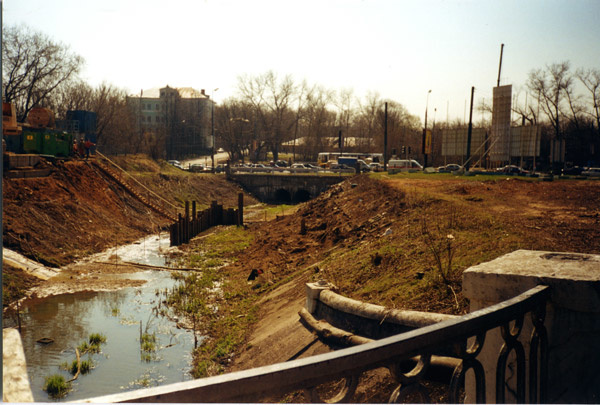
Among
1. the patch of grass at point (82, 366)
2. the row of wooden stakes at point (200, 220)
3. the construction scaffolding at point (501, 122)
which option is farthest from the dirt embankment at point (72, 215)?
the construction scaffolding at point (501, 122)

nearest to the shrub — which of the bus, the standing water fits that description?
the standing water

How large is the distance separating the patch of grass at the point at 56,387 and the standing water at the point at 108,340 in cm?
11

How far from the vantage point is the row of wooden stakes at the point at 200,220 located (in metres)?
31.5

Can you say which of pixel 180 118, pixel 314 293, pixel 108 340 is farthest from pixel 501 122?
pixel 180 118

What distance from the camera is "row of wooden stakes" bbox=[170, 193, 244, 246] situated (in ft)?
103

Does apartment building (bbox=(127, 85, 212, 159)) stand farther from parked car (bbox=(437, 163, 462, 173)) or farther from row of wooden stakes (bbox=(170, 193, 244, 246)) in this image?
row of wooden stakes (bbox=(170, 193, 244, 246))

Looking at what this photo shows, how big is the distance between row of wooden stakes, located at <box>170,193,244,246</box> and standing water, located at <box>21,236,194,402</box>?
10.4m

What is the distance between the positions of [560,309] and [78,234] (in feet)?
90.7

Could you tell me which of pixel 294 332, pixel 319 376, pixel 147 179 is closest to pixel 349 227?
pixel 294 332

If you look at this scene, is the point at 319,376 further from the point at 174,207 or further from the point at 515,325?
the point at 174,207

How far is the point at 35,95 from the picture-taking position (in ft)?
171

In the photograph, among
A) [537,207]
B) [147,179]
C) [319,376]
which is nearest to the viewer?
[319,376]

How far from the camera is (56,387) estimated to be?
11.0 m

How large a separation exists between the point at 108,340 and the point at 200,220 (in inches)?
944
